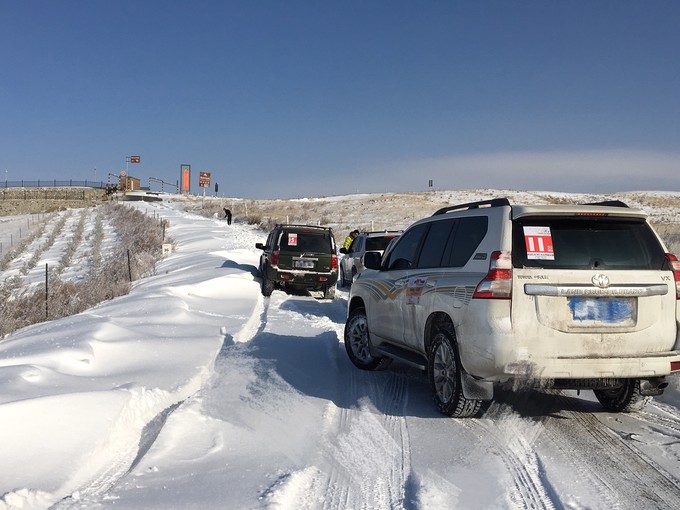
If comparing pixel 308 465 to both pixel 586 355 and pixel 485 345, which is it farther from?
pixel 586 355

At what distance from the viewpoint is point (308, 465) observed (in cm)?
459

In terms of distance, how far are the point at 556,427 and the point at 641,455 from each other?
0.84 m

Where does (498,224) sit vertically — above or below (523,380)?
above

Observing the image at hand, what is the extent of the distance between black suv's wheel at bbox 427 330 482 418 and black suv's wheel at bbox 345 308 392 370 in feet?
5.81

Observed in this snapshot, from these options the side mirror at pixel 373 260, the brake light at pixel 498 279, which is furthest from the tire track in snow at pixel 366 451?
the side mirror at pixel 373 260


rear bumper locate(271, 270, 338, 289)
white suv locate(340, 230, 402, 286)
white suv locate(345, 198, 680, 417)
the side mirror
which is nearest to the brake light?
white suv locate(345, 198, 680, 417)

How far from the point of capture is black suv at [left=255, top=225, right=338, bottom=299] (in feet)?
51.0

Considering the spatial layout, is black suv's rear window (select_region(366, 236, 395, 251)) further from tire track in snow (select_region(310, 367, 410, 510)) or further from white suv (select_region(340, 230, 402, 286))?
tire track in snow (select_region(310, 367, 410, 510))

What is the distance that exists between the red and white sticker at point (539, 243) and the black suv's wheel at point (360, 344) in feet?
9.98

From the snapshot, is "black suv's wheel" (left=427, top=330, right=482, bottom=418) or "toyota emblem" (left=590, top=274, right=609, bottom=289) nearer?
"toyota emblem" (left=590, top=274, right=609, bottom=289)

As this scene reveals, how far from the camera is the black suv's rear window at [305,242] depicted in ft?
51.9

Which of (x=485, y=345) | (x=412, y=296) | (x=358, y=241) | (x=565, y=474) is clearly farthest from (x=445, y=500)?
(x=358, y=241)

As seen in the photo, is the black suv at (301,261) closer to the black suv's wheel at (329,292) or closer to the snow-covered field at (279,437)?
the black suv's wheel at (329,292)

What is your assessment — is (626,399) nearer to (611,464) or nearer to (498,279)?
(611,464)
